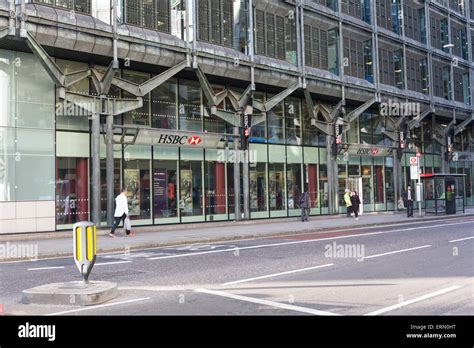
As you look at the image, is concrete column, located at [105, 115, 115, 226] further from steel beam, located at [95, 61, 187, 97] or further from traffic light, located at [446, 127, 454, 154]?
traffic light, located at [446, 127, 454, 154]

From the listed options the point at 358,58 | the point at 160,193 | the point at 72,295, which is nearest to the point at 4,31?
the point at 160,193

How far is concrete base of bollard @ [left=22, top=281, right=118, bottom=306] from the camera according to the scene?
7.87 meters

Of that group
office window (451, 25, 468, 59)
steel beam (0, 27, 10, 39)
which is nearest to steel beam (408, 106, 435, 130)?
office window (451, 25, 468, 59)

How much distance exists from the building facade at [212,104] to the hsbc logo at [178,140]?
6cm

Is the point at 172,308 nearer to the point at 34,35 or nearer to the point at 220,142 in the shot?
the point at 34,35

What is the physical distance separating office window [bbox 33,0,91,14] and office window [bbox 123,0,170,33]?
1634mm

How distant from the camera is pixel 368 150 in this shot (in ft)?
113

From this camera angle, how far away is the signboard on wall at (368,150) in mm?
33156

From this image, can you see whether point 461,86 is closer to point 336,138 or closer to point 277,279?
point 336,138

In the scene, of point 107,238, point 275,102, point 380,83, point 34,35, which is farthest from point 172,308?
point 380,83

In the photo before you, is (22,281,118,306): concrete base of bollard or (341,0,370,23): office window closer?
(22,281,118,306): concrete base of bollard

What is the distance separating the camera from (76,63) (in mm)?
21516

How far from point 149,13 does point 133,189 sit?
25.9 feet

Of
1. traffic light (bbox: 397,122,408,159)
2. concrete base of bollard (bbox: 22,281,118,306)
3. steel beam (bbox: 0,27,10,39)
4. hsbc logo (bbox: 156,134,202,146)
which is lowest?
concrete base of bollard (bbox: 22,281,118,306)
